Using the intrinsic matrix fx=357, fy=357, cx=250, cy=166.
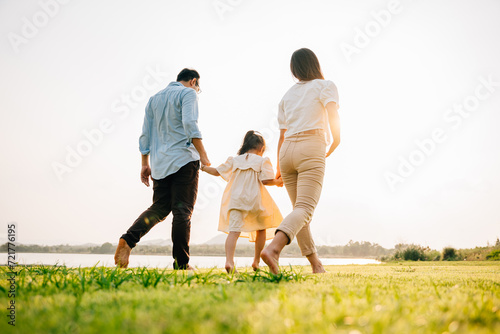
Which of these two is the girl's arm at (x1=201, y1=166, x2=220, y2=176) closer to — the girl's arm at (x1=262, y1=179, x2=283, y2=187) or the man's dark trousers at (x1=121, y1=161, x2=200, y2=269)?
the man's dark trousers at (x1=121, y1=161, x2=200, y2=269)

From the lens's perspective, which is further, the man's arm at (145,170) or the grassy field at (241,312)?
the man's arm at (145,170)

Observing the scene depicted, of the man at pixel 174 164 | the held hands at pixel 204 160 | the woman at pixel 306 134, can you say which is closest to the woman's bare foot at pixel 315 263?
the woman at pixel 306 134

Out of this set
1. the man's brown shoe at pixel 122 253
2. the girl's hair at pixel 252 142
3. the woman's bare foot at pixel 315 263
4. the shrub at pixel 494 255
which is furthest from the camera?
the shrub at pixel 494 255

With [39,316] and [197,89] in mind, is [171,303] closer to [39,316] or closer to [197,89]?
[39,316]

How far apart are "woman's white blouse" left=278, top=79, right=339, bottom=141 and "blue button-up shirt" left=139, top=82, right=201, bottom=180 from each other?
4.55ft

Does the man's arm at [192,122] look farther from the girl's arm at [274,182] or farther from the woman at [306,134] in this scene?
the woman at [306,134]

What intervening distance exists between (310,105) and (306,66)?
0.56 meters

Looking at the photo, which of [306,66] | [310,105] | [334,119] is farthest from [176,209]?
[306,66]

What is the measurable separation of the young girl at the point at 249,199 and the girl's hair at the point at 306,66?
1.48 m

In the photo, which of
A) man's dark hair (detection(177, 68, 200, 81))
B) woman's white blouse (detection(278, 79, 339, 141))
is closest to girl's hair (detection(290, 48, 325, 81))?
woman's white blouse (detection(278, 79, 339, 141))

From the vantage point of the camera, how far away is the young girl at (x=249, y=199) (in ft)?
16.3

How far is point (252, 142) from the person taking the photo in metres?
5.45

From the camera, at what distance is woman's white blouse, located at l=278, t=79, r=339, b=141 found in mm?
3906

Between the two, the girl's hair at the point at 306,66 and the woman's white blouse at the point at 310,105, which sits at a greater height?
the girl's hair at the point at 306,66
